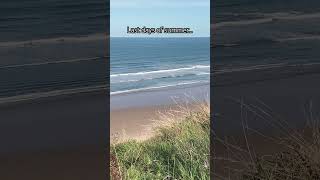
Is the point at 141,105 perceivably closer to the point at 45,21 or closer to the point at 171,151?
the point at 45,21

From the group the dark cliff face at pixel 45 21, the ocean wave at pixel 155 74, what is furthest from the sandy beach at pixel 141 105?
the ocean wave at pixel 155 74

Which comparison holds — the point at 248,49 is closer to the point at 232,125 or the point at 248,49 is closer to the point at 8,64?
the point at 8,64

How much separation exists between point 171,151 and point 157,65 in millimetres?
12698

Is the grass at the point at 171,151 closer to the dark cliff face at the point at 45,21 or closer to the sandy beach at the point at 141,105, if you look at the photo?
the sandy beach at the point at 141,105

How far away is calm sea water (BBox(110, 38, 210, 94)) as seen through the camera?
1459 centimetres

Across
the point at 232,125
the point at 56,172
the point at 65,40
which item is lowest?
the point at 56,172

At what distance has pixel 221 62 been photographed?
1469 cm

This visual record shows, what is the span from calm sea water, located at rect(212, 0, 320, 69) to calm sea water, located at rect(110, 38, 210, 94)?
0.94m

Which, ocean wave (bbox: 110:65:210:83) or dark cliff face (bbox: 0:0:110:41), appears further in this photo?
ocean wave (bbox: 110:65:210:83)

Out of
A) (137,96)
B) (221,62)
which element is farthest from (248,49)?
(137,96)

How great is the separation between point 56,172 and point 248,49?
10.2 metres

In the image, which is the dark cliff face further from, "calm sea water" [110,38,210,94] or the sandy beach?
"calm sea water" [110,38,210,94]

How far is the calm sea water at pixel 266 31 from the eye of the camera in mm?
12680

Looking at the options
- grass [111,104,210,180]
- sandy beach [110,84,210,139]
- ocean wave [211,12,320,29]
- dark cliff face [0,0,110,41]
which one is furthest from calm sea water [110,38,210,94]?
grass [111,104,210,180]
